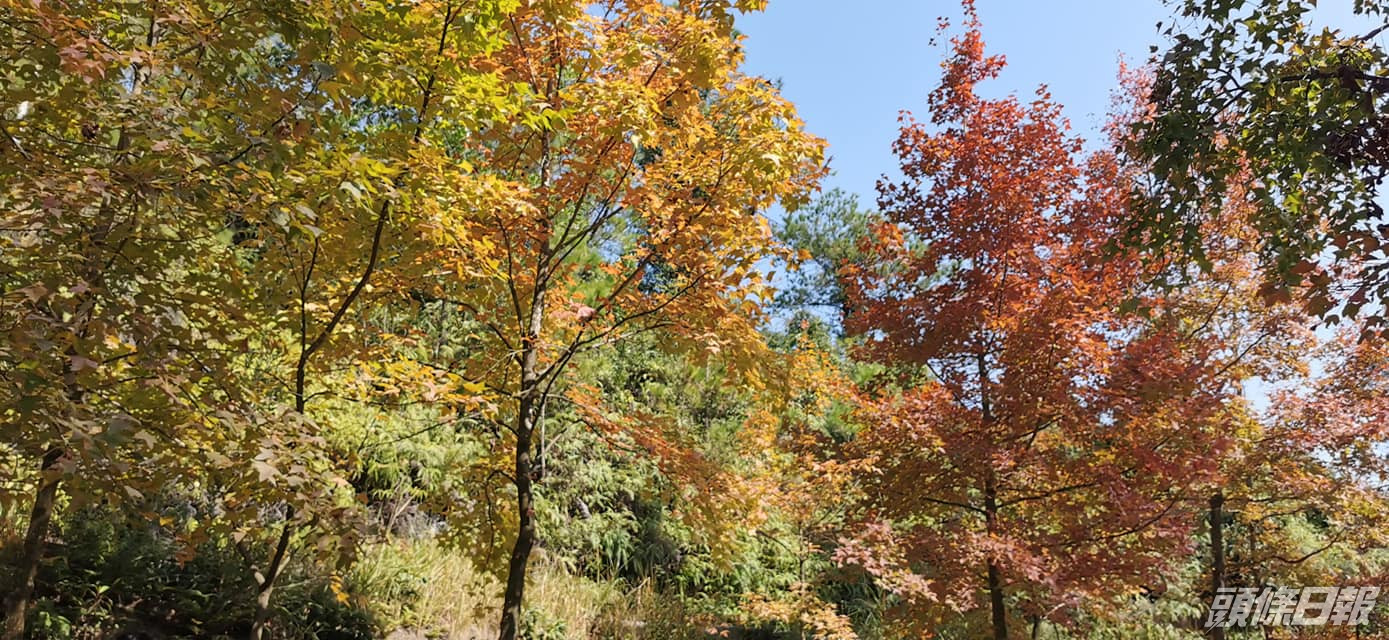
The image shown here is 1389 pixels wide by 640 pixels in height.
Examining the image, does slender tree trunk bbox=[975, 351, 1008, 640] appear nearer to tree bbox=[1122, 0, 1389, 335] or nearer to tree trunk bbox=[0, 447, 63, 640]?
tree bbox=[1122, 0, 1389, 335]

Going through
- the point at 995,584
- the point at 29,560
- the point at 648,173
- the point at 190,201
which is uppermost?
the point at 648,173

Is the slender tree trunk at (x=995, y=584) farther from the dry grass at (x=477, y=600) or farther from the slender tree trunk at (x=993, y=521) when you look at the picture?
the dry grass at (x=477, y=600)

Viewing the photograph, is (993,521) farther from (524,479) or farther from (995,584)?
(524,479)

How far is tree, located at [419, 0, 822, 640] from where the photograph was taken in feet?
14.3

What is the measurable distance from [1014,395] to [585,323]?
304 centimetres

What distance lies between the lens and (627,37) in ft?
15.2

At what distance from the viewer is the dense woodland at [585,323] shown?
9.07ft

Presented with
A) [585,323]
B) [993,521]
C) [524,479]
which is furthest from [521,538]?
[993,521]

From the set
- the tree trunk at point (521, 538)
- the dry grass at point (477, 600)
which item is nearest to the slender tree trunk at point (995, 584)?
the tree trunk at point (521, 538)

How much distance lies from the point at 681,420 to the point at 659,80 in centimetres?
613

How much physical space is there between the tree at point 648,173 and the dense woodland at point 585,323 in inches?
1.3

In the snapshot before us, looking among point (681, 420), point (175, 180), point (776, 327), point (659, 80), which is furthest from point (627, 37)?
point (776, 327)

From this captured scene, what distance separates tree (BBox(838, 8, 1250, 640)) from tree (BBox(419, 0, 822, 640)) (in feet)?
5.34

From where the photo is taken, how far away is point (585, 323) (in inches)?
192
